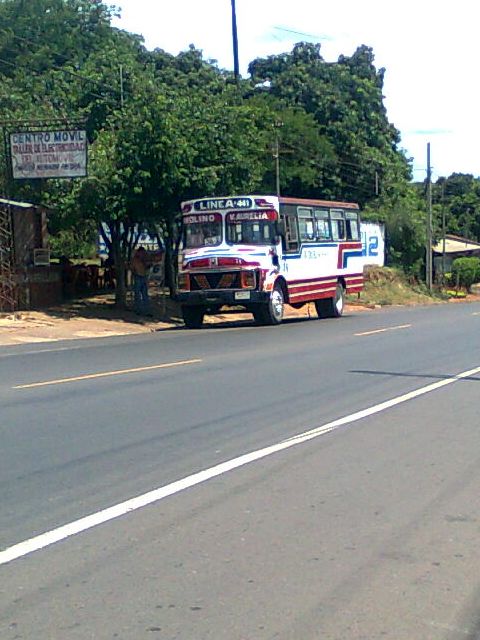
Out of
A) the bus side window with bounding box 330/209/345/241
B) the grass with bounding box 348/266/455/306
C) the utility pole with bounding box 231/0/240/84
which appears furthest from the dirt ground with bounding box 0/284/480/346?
the utility pole with bounding box 231/0/240/84

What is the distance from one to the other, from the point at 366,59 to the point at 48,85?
28.9 m

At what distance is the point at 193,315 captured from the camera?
2498 centimetres

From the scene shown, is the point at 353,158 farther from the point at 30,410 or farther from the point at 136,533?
the point at 136,533

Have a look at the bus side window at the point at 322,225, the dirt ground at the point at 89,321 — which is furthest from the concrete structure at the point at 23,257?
the bus side window at the point at 322,225

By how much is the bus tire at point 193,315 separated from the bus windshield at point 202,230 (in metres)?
1.67

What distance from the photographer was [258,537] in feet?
20.0

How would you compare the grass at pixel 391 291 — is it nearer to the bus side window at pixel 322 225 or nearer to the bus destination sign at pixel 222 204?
the bus side window at pixel 322 225

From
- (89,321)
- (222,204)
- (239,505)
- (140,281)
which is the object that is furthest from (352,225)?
(239,505)

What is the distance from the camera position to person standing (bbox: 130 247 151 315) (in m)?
26.5

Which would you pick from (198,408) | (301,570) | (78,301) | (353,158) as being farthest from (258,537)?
(353,158)

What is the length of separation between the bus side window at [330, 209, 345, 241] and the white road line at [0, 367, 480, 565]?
17.3 meters

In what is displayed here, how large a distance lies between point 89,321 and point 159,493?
1806 cm

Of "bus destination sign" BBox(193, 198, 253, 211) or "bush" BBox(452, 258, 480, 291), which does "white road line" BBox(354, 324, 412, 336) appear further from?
"bush" BBox(452, 258, 480, 291)

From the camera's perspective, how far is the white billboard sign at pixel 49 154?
23.5 m
